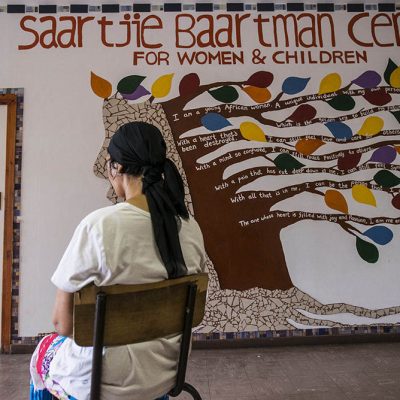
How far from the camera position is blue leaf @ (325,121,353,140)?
3.09 m

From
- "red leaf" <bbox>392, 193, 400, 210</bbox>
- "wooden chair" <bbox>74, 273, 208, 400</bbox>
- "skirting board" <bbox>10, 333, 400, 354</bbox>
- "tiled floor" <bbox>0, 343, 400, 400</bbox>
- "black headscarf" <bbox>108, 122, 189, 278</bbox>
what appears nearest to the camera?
"wooden chair" <bbox>74, 273, 208, 400</bbox>

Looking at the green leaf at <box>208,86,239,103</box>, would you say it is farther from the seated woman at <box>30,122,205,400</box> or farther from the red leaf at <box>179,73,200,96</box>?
the seated woman at <box>30,122,205,400</box>

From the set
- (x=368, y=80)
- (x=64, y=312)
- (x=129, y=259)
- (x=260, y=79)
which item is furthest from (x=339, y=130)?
(x=64, y=312)

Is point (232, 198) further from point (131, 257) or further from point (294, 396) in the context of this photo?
point (131, 257)

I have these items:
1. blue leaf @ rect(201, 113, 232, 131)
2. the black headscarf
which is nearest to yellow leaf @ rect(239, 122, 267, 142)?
blue leaf @ rect(201, 113, 232, 131)

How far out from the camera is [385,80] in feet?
10.3

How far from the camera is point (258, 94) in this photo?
3.08 meters

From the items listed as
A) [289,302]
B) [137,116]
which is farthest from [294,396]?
[137,116]

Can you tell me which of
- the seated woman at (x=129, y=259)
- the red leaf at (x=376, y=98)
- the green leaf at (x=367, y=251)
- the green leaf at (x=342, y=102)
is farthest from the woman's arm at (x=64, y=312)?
the red leaf at (x=376, y=98)

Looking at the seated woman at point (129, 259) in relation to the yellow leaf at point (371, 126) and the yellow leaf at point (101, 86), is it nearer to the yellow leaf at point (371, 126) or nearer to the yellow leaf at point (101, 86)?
the yellow leaf at point (101, 86)

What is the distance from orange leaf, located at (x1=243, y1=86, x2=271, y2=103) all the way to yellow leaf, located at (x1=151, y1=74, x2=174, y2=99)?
62cm

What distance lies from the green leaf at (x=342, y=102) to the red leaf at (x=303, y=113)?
17 cm

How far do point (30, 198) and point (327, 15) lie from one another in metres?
2.88

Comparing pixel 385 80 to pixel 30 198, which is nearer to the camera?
pixel 30 198
